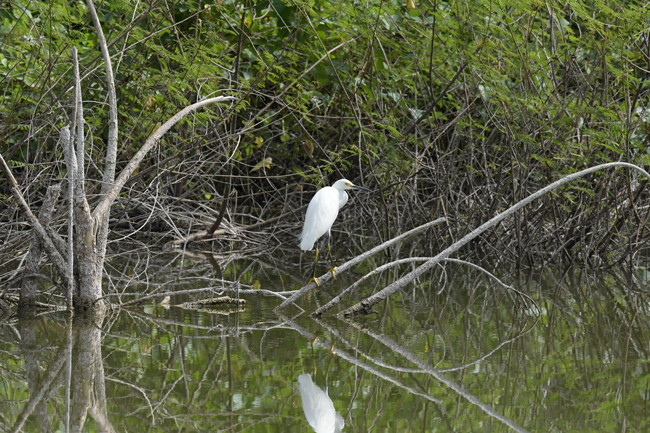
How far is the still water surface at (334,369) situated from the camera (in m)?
3.14

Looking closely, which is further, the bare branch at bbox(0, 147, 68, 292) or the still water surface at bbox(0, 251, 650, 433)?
the bare branch at bbox(0, 147, 68, 292)

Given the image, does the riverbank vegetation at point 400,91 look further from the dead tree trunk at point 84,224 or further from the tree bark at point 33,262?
the dead tree trunk at point 84,224

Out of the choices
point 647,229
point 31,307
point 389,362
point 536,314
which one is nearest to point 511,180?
point 647,229

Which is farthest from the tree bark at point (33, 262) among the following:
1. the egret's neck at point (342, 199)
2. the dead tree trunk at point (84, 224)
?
the egret's neck at point (342, 199)

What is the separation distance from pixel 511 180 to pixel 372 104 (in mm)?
1775

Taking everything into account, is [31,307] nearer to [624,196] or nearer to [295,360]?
[295,360]

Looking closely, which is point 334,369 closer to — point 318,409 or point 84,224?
point 318,409

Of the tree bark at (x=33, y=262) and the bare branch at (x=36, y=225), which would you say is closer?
the bare branch at (x=36, y=225)

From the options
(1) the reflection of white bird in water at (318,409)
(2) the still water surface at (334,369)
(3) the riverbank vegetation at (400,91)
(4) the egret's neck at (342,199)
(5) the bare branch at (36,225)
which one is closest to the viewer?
(1) the reflection of white bird in water at (318,409)

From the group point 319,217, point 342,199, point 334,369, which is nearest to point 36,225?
point 319,217

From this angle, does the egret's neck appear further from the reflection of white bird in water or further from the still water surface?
the reflection of white bird in water

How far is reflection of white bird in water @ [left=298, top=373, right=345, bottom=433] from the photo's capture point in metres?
3.04

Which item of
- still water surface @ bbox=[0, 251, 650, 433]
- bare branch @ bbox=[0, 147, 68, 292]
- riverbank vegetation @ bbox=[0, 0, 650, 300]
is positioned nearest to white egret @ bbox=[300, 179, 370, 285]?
still water surface @ bbox=[0, 251, 650, 433]

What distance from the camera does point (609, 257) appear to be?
826 cm
